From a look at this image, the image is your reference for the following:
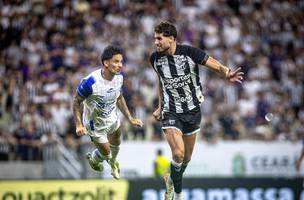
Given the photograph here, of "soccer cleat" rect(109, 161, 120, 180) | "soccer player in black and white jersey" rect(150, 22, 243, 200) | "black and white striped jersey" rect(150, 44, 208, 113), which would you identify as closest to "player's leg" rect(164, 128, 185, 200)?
"soccer player in black and white jersey" rect(150, 22, 243, 200)

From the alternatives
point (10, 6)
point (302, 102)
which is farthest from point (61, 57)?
point (302, 102)

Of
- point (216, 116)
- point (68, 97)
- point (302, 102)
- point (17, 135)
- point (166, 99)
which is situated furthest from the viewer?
point (302, 102)

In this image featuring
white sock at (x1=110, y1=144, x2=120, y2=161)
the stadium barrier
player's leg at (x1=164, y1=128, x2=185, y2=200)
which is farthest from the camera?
the stadium barrier

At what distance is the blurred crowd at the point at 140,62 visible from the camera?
1911cm

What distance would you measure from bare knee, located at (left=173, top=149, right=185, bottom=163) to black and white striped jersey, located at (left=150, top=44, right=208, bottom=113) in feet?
2.11

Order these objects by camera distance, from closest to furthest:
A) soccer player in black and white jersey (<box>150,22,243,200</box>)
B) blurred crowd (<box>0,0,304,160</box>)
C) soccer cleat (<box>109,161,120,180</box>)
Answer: soccer player in black and white jersey (<box>150,22,243,200</box>), soccer cleat (<box>109,161,120,180</box>), blurred crowd (<box>0,0,304,160</box>)

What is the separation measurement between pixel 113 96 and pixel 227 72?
2.14 meters

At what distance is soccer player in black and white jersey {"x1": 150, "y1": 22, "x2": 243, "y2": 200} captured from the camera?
37.1 ft

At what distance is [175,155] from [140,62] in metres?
10.7

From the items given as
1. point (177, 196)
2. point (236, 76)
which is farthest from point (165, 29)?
point (177, 196)

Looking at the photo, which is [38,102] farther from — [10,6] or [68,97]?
[10,6]

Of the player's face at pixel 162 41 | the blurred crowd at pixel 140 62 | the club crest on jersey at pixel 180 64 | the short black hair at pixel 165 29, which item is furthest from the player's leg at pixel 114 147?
the blurred crowd at pixel 140 62

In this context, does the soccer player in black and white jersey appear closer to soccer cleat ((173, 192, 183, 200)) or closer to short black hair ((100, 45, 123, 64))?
soccer cleat ((173, 192, 183, 200))

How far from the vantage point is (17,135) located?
18406mm
